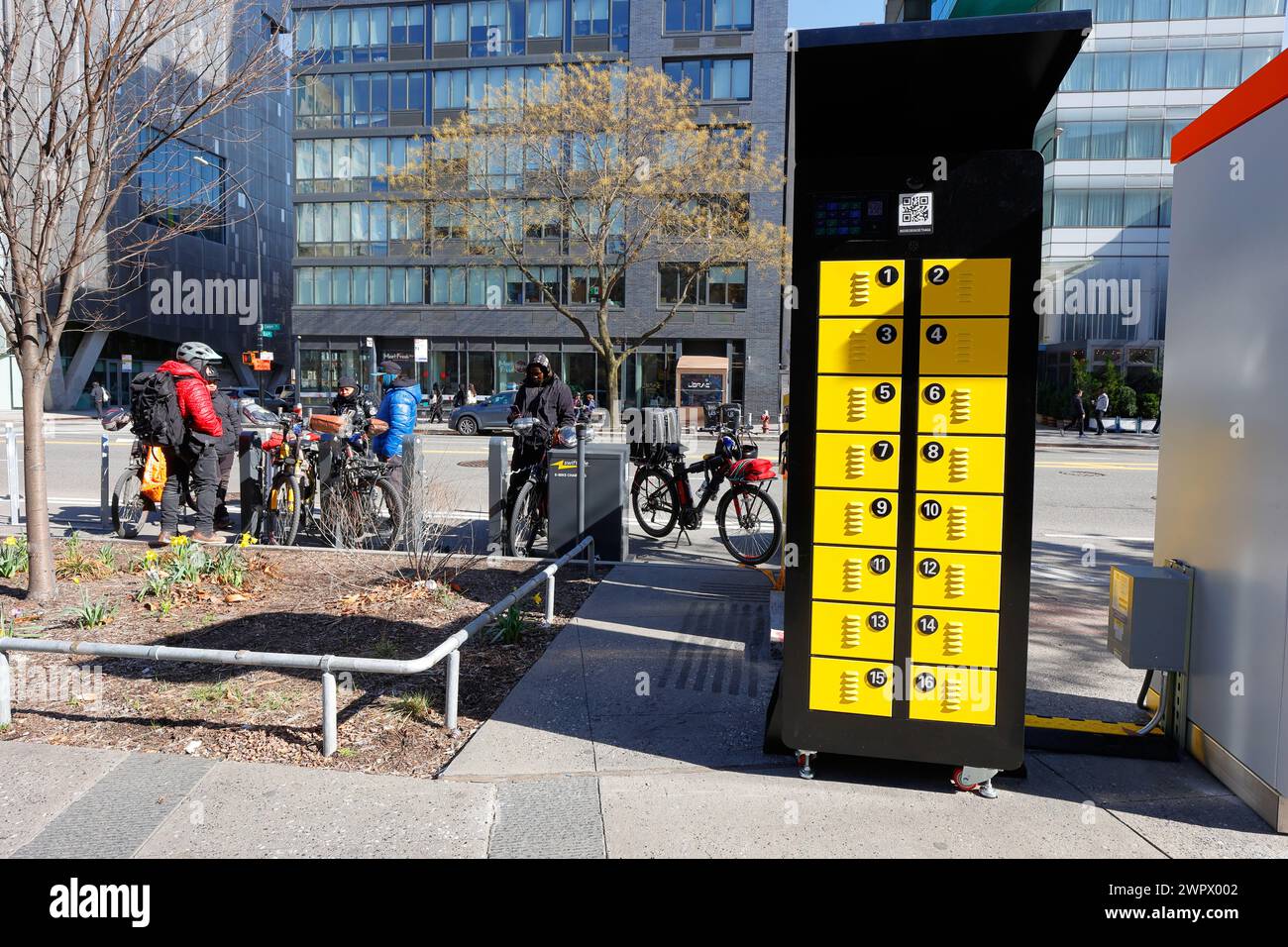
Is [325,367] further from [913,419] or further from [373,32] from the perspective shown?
[913,419]

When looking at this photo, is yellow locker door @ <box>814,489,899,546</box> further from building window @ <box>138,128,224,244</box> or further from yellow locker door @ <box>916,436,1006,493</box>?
building window @ <box>138,128,224,244</box>

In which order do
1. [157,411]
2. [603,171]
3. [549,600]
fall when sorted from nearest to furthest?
[549,600]
[157,411]
[603,171]

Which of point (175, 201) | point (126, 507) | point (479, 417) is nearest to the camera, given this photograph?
point (175, 201)

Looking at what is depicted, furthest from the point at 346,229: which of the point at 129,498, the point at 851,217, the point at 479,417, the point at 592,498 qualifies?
the point at 851,217

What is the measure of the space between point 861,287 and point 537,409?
17.3 feet

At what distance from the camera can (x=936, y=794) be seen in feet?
12.2

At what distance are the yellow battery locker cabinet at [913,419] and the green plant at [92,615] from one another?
14.3ft

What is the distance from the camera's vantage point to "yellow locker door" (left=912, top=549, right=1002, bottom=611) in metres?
3.62

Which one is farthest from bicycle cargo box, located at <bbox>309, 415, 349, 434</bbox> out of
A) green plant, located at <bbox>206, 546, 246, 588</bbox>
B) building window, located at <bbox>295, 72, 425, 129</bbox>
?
building window, located at <bbox>295, 72, 425, 129</bbox>

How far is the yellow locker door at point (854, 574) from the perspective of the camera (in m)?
3.72

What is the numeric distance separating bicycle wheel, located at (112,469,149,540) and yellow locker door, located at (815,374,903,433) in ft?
25.2

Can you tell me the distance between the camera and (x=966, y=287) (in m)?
3.53

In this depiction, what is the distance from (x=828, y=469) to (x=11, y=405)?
5259cm

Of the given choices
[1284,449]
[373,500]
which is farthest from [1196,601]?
[373,500]
